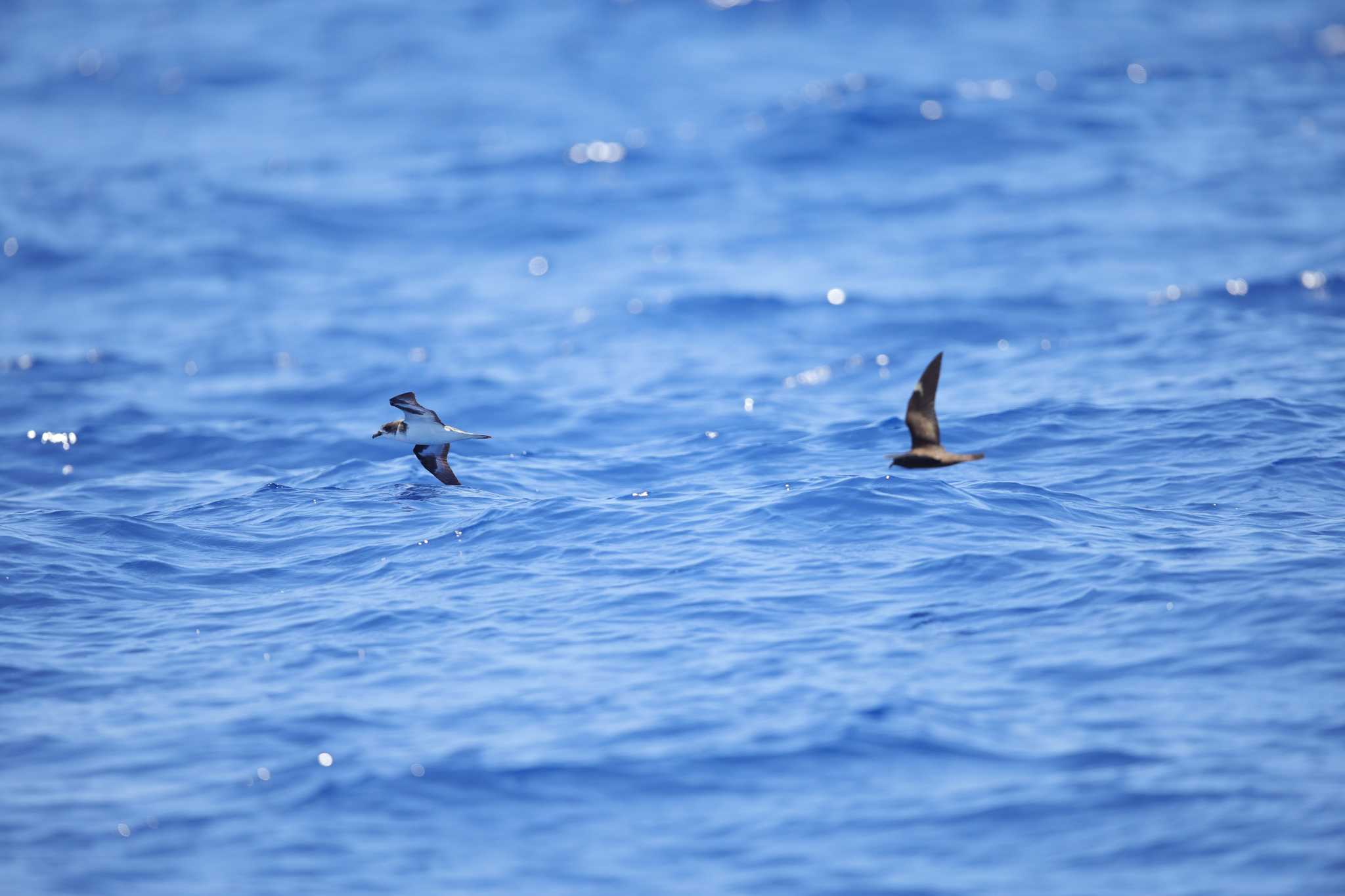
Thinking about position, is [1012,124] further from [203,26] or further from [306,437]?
[203,26]

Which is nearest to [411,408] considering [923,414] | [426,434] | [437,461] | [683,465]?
[426,434]

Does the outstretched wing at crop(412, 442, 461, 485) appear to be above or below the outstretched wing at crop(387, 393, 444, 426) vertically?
below

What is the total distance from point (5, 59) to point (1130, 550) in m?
40.1

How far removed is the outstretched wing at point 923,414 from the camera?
39.7 ft

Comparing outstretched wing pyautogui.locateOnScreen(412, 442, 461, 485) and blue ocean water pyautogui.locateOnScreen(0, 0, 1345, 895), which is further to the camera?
outstretched wing pyautogui.locateOnScreen(412, 442, 461, 485)

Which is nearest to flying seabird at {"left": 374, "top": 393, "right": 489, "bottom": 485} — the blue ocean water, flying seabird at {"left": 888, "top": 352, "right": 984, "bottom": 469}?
the blue ocean water

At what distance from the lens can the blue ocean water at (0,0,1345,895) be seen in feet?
30.8

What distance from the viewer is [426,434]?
15664 mm

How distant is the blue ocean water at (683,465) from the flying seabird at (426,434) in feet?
1.39

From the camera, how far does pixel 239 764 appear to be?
33.2ft

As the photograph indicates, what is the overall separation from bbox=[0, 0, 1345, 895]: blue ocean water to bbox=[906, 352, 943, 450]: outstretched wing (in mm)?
1475

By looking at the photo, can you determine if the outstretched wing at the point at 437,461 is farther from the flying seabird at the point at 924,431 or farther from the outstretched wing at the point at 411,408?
the flying seabird at the point at 924,431

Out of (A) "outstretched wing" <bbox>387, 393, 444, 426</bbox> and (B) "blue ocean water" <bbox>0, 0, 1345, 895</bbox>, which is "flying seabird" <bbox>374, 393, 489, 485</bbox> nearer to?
(A) "outstretched wing" <bbox>387, 393, 444, 426</bbox>

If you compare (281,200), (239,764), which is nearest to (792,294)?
(281,200)
